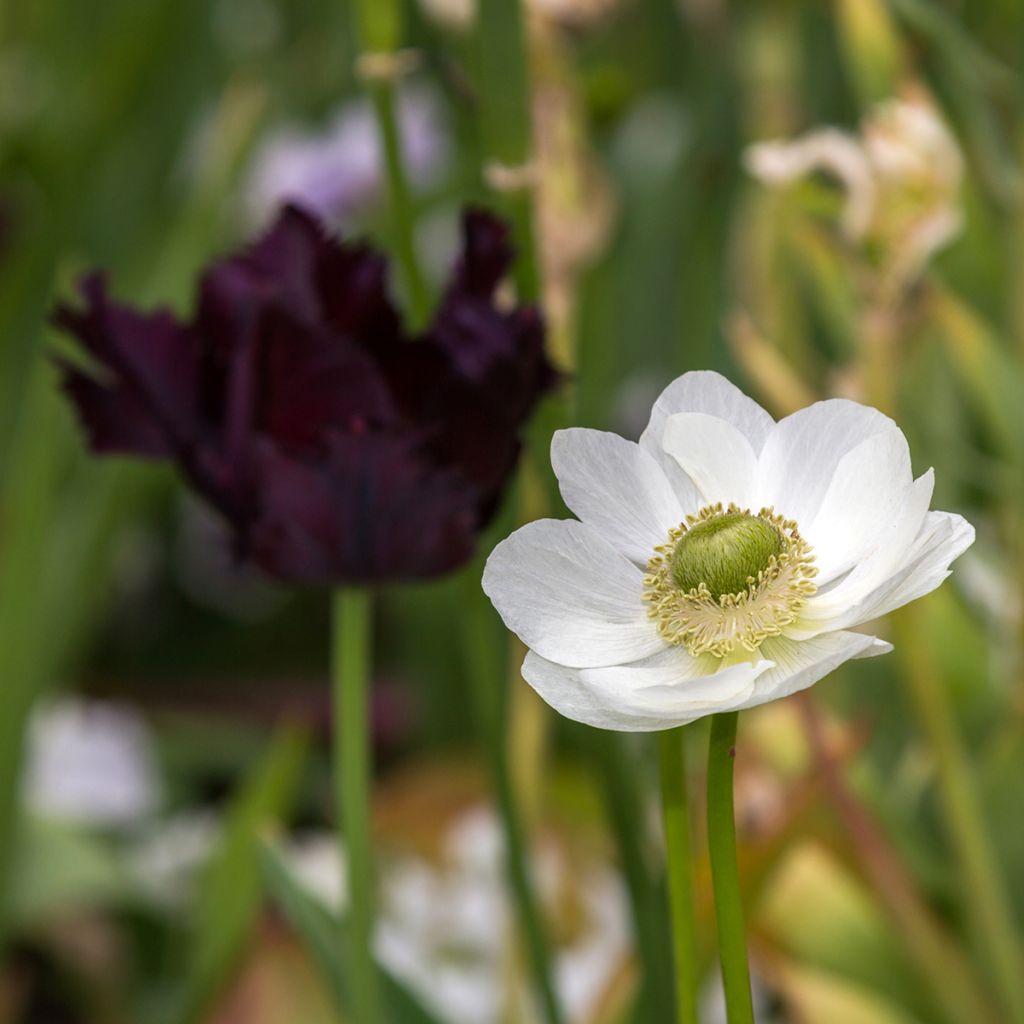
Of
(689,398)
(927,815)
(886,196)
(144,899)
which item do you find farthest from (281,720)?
(689,398)

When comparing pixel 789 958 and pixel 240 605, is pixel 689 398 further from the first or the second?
pixel 240 605

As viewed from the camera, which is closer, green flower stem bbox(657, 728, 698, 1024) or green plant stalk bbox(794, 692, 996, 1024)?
green flower stem bbox(657, 728, 698, 1024)

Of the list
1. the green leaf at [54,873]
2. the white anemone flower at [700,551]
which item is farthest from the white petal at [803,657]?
the green leaf at [54,873]

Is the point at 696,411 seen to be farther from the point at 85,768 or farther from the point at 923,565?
the point at 85,768

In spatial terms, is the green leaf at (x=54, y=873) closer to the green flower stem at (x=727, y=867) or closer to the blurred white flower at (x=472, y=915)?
the blurred white flower at (x=472, y=915)

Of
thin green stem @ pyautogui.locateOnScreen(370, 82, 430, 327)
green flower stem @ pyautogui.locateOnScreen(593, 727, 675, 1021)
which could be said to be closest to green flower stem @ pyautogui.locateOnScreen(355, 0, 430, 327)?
thin green stem @ pyautogui.locateOnScreen(370, 82, 430, 327)

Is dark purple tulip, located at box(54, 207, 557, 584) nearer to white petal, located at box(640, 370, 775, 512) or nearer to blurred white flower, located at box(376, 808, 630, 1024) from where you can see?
white petal, located at box(640, 370, 775, 512)
